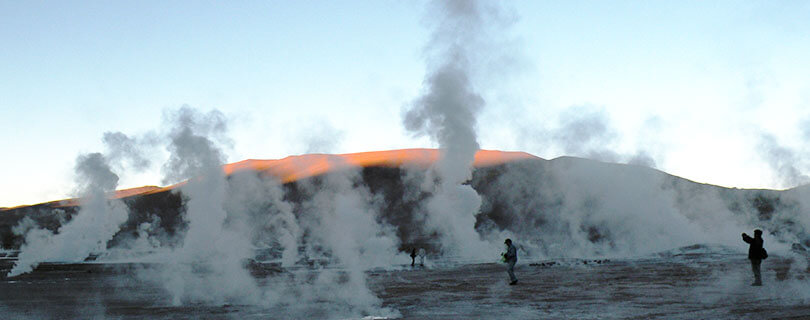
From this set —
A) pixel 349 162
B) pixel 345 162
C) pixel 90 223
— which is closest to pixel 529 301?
pixel 90 223

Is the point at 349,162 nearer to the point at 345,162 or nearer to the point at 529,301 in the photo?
the point at 345,162

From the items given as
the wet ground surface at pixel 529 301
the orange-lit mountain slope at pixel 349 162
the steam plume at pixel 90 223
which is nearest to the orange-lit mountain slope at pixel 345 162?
the orange-lit mountain slope at pixel 349 162

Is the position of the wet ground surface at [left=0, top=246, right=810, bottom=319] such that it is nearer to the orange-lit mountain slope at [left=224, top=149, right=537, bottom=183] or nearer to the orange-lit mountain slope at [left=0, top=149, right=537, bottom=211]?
the orange-lit mountain slope at [left=0, top=149, right=537, bottom=211]

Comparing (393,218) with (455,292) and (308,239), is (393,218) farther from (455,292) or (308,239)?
(455,292)

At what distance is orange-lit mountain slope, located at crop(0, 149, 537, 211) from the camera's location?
531 ft

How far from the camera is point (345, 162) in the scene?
180m

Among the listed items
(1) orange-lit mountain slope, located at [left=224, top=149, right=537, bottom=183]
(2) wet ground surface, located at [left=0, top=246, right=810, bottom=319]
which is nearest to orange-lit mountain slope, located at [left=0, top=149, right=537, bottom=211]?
(1) orange-lit mountain slope, located at [left=224, top=149, right=537, bottom=183]

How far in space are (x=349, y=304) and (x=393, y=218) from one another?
118 metres

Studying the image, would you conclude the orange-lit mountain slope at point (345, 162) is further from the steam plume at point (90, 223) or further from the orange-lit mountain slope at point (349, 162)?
the steam plume at point (90, 223)

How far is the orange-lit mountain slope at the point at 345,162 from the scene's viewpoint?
162 metres

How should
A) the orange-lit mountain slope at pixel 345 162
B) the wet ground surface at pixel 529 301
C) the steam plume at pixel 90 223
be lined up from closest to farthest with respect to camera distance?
the wet ground surface at pixel 529 301, the steam plume at pixel 90 223, the orange-lit mountain slope at pixel 345 162

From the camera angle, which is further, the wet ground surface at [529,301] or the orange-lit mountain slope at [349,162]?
the orange-lit mountain slope at [349,162]

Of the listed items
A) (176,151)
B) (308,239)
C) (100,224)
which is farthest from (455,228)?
(308,239)

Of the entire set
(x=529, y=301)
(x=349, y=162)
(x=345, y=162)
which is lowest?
(x=529, y=301)
